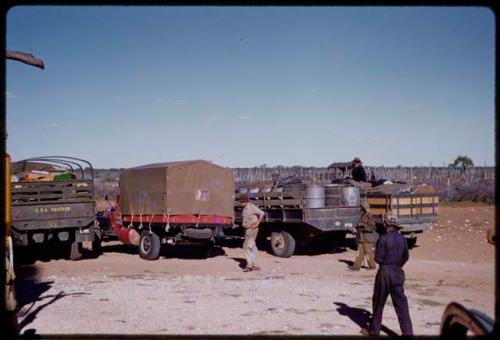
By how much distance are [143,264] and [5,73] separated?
10.5 m

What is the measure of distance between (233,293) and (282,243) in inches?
217

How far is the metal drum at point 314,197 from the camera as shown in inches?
590

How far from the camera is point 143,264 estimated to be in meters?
14.3

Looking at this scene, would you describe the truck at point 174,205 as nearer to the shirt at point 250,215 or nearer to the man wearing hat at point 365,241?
the shirt at point 250,215

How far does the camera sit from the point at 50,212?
1438cm

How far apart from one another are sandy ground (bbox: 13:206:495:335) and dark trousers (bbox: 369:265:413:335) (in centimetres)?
53

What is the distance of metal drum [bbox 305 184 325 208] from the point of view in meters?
15.0

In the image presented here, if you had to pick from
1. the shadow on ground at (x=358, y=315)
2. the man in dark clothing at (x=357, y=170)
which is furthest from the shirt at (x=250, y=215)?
the man in dark clothing at (x=357, y=170)

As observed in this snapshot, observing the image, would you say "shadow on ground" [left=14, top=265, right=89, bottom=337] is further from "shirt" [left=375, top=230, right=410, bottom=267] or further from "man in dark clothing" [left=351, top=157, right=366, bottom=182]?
"man in dark clothing" [left=351, top=157, right=366, bottom=182]

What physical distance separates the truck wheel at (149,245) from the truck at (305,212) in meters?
3.01
